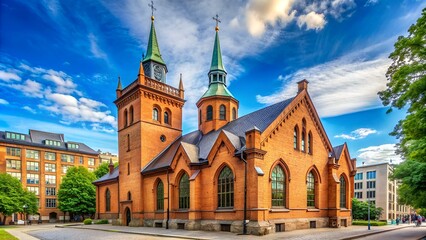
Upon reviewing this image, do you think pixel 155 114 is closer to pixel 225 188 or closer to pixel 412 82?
pixel 225 188

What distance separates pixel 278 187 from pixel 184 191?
8.64 m

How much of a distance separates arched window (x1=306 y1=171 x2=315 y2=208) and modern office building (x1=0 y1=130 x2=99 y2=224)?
60.5 meters

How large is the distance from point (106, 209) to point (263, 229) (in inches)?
1040

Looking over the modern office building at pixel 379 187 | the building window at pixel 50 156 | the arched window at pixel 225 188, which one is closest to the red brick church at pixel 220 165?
the arched window at pixel 225 188

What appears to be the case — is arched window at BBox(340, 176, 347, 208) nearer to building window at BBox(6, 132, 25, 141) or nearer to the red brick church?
the red brick church

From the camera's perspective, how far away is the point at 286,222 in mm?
22453

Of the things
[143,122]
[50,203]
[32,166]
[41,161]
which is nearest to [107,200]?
[143,122]

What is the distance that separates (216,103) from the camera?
32.7 meters

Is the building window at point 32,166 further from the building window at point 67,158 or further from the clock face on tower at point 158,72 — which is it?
the clock face on tower at point 158,72

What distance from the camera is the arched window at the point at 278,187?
893 inches

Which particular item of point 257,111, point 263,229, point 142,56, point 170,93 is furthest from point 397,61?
point 142,56

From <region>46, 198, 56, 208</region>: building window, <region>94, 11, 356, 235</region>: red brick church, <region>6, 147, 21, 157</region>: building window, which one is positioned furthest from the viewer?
<region>46, 198, 56, 208</region>: building window

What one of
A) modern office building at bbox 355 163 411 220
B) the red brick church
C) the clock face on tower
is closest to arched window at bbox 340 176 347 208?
the red brick church

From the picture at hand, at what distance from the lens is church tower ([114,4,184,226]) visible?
105ft
